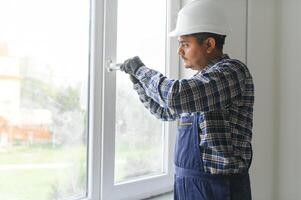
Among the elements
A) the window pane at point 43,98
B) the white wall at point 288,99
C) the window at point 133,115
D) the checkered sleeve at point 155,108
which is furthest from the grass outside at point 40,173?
the white wall at point 288,99

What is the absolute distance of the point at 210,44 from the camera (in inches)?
47.8

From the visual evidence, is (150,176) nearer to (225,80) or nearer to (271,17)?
(225,80)

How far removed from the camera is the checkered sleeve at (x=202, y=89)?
104 cm

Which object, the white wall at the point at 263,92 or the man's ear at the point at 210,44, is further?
the white wall at the point at 263,92

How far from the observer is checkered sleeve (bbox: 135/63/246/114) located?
1035 mm

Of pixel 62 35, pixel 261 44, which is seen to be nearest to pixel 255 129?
pixel 261 44

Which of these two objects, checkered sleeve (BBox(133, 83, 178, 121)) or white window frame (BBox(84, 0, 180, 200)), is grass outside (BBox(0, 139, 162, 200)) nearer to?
white window frame (BBox(84, 0, 180, 200))

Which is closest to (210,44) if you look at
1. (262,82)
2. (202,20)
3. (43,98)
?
(202,20)

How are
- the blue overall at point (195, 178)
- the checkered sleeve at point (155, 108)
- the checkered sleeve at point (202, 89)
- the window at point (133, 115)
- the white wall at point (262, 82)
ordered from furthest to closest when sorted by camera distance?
the white wall at point (262, 82)
the window at point (133, 115)
the checkered sleeve at point (155, 108)
the blue overall at point (195, 178)
the checkered sleeve at point (202, 89)

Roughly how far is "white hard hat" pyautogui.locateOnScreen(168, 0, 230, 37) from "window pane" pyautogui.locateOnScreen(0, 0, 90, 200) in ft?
1.36

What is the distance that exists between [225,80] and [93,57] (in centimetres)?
57

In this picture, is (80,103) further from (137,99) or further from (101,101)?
(137,99)

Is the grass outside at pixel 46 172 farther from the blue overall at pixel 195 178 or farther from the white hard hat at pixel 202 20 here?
the white hard hat at pixel 202 20

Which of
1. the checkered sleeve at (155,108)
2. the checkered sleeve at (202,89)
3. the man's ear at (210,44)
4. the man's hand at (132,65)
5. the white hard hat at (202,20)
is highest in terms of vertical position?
the white hard hat at (202,20)
